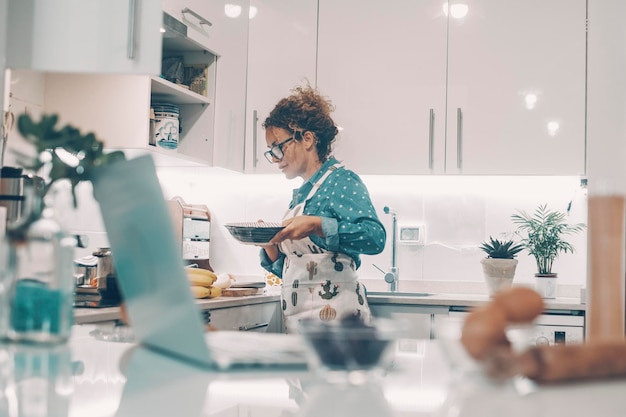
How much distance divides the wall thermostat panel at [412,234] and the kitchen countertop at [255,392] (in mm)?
2844

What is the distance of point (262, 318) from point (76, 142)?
2360mm

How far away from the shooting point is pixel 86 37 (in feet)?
6.16

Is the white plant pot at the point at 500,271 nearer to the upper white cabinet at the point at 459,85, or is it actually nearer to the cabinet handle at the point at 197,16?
the upper white cabinet at the point at 459,85

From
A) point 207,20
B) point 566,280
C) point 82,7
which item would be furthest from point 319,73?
point 82,7

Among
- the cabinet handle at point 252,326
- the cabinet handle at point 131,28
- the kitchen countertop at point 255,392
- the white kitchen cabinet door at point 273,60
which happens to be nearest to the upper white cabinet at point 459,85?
the white kitchen cabinet door at point 273,60

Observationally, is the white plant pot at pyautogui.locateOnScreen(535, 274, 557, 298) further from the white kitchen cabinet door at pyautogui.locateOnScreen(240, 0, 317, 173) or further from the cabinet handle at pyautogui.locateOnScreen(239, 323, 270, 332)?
the white kitchen cabinet door at pyautogui.locateOnScreen(240, 0, 317, 173)

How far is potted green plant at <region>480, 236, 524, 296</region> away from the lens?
3436 mm

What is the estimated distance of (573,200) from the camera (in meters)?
3.65

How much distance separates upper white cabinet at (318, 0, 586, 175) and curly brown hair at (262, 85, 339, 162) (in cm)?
62

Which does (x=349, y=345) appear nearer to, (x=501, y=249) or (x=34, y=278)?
(x=34, y=278)

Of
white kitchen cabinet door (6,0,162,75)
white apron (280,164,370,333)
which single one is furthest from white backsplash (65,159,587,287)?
white kitchen cabinet door (6,0,162,75)

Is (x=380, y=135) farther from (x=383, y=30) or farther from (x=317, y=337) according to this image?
(x=317, y=337)

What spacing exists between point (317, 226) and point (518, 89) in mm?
1356

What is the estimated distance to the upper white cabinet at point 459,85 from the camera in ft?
11.3
